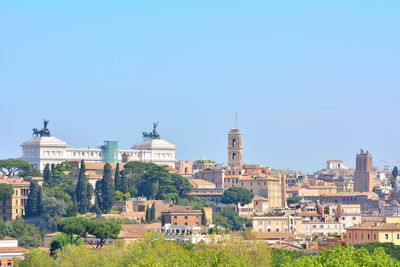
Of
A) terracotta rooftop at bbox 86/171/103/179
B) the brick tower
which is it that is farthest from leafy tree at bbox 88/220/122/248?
the brick tower

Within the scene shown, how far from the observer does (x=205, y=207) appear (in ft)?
422

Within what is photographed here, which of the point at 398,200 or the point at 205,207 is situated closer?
the point at 205,207

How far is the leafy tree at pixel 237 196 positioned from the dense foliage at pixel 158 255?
46.8 m

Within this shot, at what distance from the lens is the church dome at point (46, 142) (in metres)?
148

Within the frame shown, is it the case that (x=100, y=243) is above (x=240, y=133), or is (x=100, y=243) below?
below

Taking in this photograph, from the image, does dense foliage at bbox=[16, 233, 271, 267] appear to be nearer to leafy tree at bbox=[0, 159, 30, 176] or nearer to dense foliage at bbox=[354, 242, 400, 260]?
dense foliage at bbox=[354, 242, 400, 260]

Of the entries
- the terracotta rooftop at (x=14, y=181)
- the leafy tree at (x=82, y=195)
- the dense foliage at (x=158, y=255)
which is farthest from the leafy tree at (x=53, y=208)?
the dense foliage at (x=158, y=255)

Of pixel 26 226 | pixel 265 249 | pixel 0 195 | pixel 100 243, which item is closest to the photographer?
pixel 265 249

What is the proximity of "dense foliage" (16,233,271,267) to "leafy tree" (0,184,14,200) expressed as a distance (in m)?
29.4

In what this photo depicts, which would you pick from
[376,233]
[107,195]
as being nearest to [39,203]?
[107,195]

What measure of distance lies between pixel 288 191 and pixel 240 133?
8.89 metres

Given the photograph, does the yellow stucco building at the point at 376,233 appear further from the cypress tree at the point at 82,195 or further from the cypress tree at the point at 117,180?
the cypress tree at the point at 117,180

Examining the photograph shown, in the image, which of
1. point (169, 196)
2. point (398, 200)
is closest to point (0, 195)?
point (169, 196)

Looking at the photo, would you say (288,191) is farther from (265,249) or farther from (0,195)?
(265,249)
